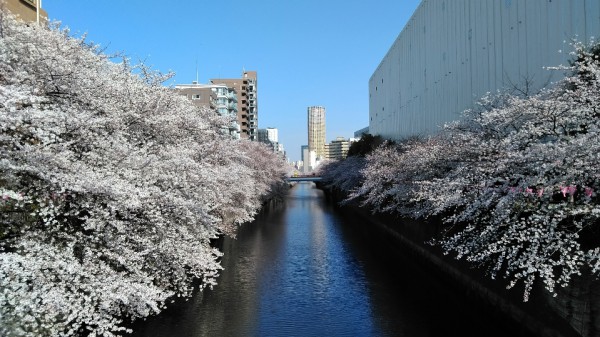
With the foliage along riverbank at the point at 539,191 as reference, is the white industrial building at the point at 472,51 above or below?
above

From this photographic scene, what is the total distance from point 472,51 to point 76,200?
82.8ft

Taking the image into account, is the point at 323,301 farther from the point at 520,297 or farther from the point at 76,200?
the point at 76,200

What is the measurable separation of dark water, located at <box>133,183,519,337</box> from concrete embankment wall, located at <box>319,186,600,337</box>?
0.41 m

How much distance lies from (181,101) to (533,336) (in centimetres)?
1400

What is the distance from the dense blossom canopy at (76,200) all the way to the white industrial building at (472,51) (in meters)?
13.8

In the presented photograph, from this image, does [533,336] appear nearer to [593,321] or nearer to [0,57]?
[593,321]

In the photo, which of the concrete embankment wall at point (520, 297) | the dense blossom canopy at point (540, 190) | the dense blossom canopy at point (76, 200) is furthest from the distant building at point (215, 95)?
the dense blossom canopy at point (76, 200)

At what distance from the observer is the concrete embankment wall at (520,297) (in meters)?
10.3

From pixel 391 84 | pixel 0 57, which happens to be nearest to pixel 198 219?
pixel 0 57

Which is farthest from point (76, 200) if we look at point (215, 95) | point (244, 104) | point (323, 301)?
point (244, 104)

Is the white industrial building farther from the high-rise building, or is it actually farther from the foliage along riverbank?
the high-rise building

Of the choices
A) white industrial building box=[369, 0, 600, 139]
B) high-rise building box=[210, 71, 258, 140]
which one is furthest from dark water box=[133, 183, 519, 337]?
high-rise building box=[210, 71, 258, 140]

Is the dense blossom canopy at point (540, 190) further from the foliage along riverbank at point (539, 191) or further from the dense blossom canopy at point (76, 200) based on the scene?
the dense blossom canopy at point (76, 200)

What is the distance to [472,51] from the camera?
90.7 feet
